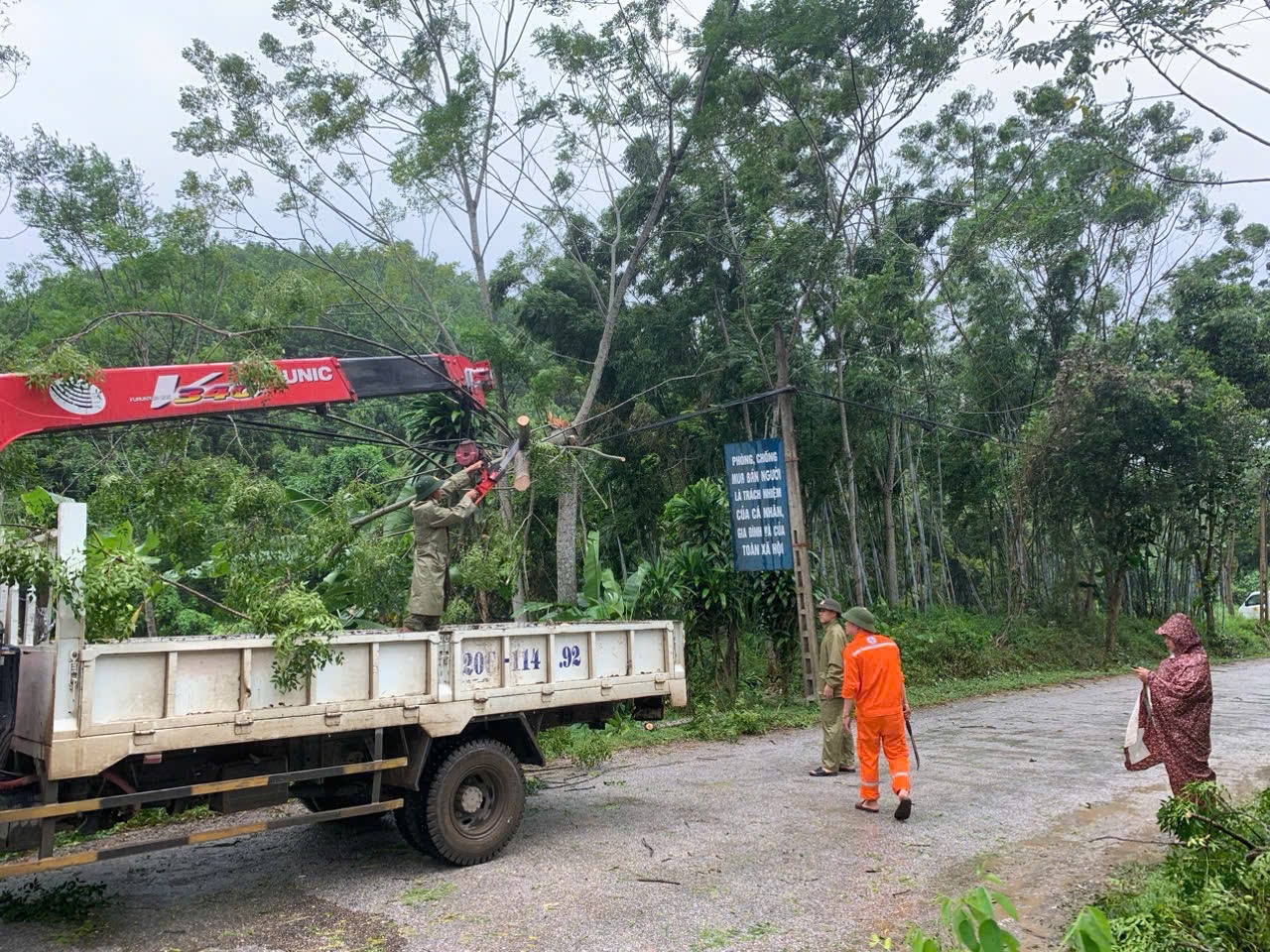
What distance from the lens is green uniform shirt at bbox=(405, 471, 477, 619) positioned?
6766 millimetres

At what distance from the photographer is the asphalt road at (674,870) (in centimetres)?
469

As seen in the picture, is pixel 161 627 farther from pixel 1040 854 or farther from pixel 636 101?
pixel 1040 854

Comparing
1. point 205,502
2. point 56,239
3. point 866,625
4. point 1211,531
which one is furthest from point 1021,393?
point 56,239

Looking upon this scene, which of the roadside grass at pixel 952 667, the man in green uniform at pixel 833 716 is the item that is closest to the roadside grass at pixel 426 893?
the roadside grass at pixel 952 667

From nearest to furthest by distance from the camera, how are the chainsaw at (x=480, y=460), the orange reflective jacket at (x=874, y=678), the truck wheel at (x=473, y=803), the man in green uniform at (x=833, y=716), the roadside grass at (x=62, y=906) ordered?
the roadside grass at (x=62, y=906)
the truck wheel at (x=473, y=803)
the orange reflective jacket at (x=874, y=678)
the chainsaw at (x=480, y=460)
the man in green uniform at (x=833, y=716)

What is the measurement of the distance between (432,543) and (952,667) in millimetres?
12699

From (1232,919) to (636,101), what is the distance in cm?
1508

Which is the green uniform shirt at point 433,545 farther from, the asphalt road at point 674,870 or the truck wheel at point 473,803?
the asphalt road at point 674,870

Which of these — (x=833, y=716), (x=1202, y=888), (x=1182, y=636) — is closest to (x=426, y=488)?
(x=833, y=716)

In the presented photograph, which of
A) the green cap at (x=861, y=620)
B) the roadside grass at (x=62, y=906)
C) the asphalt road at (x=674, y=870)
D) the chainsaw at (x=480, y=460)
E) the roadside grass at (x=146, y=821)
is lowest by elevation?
the asphalt road at (x=674, y=870)

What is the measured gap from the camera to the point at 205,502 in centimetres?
832

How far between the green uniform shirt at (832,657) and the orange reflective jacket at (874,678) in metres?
1.44

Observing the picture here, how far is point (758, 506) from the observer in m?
12.5

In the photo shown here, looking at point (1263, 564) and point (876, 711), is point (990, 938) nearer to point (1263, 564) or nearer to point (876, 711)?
point (876, 711)
